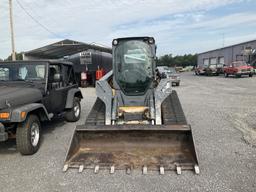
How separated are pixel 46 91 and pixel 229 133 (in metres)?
4.74

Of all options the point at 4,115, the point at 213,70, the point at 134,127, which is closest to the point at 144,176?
the point at 134,127

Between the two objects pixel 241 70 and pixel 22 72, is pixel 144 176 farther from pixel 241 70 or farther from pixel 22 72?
pixel 241 70

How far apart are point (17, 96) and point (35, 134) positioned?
0.90 meters

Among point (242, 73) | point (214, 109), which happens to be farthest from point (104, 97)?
point (242, 73)

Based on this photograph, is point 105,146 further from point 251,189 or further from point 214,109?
point 214,109

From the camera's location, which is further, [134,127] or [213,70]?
[213,70]

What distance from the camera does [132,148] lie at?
4.77 m

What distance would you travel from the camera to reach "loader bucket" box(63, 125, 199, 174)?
439 cm

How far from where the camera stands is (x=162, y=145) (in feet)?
15.5

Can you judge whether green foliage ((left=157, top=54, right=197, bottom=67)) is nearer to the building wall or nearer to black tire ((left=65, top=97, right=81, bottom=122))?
the building wall

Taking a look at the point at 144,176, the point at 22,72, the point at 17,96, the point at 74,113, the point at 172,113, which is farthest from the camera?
the point at 74,113

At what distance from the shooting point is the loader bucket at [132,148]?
439cm

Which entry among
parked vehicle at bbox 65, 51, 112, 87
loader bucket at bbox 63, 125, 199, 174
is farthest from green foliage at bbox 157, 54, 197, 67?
loader bucket at bbox 63, 125, 199, 174

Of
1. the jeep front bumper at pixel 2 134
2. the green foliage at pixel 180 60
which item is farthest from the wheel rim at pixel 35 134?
the green foliage at pixel 180 60
